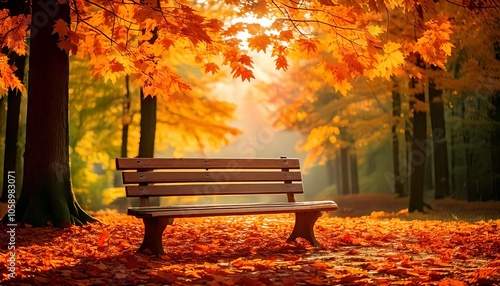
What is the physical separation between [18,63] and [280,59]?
26.8 ft

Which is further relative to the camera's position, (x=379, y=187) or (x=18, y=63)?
(x=379, y=187)

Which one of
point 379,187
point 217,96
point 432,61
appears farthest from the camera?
point 379,187

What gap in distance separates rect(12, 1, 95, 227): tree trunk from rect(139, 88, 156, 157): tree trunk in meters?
4.44

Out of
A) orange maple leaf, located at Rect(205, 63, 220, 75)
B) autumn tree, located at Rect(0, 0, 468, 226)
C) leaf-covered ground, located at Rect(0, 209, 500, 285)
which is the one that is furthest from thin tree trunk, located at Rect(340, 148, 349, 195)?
orange maple leaf, located at Rect(205, 63, 220, 75)

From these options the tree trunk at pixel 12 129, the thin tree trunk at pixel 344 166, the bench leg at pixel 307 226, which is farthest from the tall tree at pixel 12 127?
the thin tree trunk at pixel 344 166

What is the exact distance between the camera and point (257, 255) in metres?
6.42

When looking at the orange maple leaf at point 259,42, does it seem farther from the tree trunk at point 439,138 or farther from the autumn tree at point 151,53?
the tree trunk at point 439,138

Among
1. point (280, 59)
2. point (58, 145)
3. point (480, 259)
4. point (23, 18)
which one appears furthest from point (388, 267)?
point (23, 18)

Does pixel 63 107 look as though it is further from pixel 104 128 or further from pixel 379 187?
pixel 379 187

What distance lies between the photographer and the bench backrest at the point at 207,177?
6.59m

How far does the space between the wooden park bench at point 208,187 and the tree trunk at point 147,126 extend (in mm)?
5854

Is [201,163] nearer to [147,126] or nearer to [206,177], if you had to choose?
[206,177]

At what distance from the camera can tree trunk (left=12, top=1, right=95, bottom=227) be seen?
27.9 ft

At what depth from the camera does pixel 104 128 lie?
19625 millimetres
